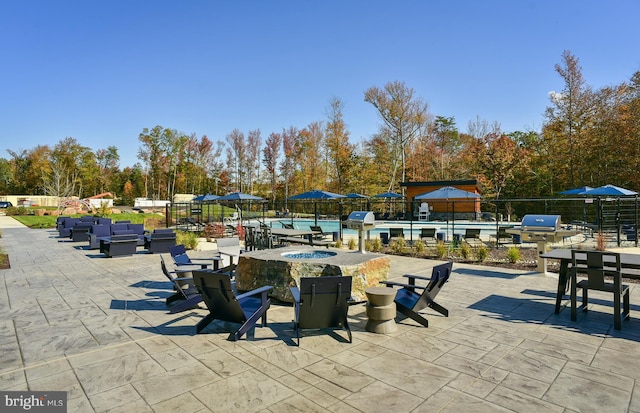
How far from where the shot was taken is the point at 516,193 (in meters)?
30.9

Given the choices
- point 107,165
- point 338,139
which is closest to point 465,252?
point 338,139

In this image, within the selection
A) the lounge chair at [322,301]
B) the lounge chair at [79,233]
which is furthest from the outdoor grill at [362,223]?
the lounge chair at [79,233]

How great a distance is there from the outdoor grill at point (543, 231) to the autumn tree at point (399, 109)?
982 inches

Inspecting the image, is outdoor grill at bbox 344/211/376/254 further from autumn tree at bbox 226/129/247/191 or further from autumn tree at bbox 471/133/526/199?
autumn tree at bbox 226/129/247/191

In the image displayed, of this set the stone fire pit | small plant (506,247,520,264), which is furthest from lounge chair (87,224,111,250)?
small plant (506,247,520,264)

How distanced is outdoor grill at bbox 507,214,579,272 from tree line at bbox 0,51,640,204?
56.7ft

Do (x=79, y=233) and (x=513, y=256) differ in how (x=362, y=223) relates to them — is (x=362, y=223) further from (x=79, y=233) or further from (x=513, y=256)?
(x=79, y=233)

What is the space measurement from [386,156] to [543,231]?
1161 inches

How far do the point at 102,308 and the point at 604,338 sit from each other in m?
6.88

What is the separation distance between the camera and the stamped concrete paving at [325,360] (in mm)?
2891

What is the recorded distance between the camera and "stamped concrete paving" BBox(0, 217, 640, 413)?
2.89 meters

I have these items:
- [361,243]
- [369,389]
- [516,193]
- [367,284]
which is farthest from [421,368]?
[516,193]

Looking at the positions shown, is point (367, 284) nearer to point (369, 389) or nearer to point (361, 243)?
point (369, 389)
